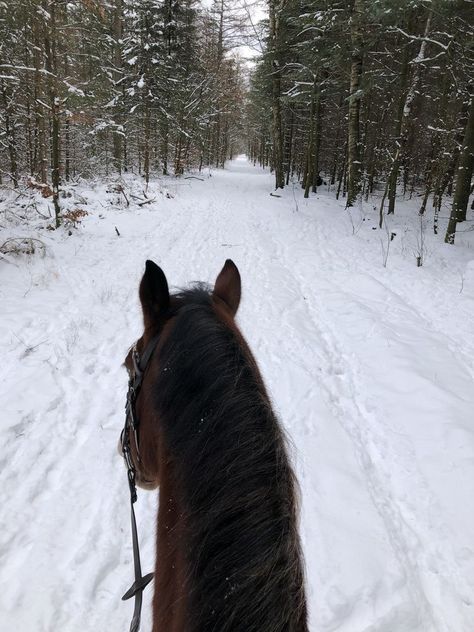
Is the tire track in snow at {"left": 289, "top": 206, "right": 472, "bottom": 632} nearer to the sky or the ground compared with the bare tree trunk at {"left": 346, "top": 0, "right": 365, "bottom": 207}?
nearer to the ground

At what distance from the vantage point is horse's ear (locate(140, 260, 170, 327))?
4.00 ft

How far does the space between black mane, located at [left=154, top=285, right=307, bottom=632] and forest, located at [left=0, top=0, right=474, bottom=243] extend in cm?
907

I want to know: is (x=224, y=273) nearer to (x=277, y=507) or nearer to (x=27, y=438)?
(x=277, y=507)

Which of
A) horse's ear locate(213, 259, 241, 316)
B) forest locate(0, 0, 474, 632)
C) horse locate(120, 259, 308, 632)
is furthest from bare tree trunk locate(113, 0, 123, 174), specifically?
horse locate(120, 259, 308, 632)

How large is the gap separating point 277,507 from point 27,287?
7.10m

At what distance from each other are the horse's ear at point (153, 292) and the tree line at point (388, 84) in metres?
10.1

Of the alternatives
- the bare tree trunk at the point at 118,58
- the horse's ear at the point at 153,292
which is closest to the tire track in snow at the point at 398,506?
the horse's ear at the point at 153,292

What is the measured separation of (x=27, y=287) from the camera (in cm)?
653

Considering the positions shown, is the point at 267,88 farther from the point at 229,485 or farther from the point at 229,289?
the point at 229,485

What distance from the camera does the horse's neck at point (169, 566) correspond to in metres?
0.76

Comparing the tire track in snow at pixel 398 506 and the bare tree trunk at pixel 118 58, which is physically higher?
the bare tree trunk at pixel 118 58

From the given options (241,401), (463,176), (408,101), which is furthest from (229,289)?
(408,101)

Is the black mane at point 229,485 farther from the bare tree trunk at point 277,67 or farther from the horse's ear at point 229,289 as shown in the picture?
the bare tree trunk at point 277,67

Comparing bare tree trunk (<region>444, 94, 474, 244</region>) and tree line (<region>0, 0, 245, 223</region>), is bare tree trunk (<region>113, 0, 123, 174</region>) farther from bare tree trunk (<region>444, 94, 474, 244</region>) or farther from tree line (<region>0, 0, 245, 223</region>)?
bare tree trunk (<region>444, 94, 474, 244</region>)
